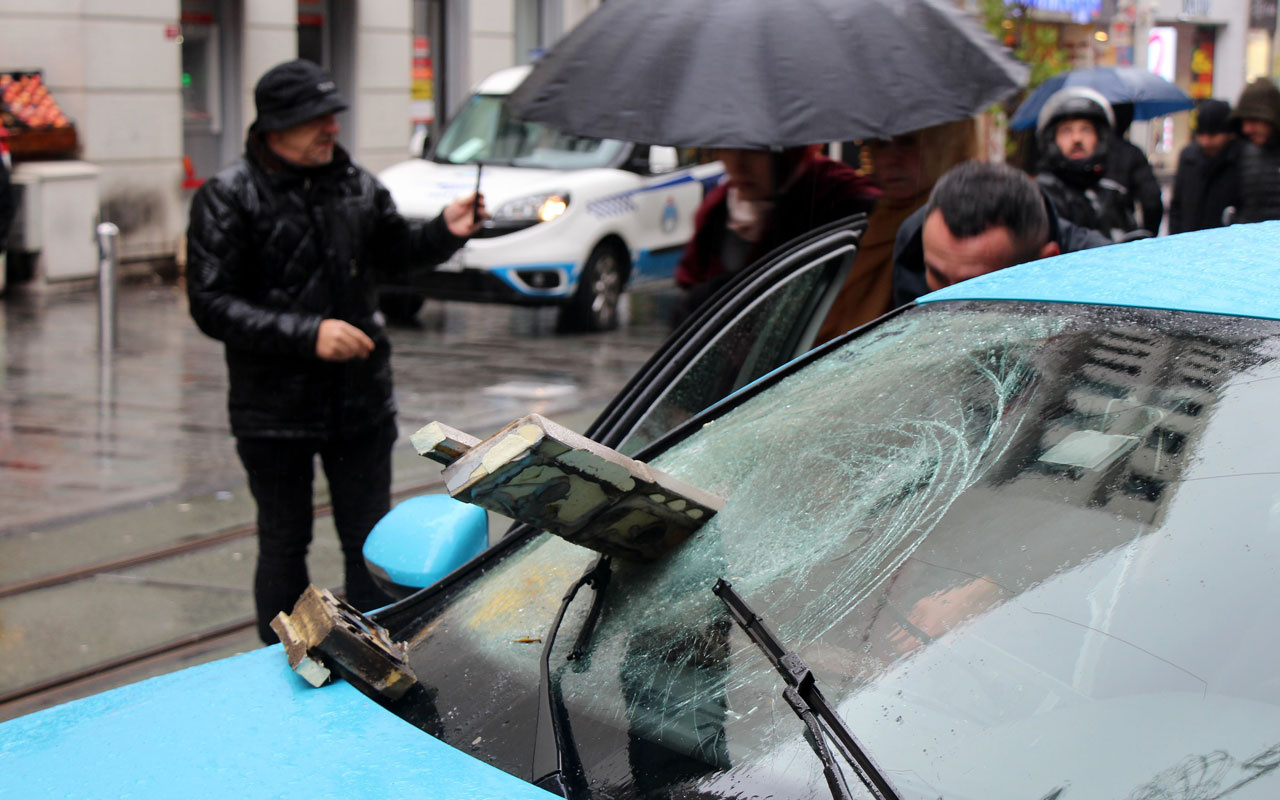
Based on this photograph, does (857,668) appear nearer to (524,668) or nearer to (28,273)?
(524,668)

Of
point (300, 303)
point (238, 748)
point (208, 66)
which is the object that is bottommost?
point (238, 748)

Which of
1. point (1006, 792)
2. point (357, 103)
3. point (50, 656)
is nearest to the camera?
point (1006, 792)

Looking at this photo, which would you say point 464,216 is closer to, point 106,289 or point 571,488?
point 571,488

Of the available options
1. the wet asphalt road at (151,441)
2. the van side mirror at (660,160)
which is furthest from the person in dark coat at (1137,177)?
the van side mirror at (660,160)

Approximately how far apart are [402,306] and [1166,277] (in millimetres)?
10501

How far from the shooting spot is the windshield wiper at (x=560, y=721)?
1.69m

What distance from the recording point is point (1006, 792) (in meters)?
1.49

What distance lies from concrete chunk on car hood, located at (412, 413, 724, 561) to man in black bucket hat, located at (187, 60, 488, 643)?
1.99 metres

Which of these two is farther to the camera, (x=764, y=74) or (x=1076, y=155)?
(x=1076, y=155)

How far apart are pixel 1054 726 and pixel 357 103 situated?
16.7m

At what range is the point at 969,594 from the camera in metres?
1.73

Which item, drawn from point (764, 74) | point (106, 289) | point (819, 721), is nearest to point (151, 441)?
point (106, 289)

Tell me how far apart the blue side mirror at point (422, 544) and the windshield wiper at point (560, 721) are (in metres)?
0.41

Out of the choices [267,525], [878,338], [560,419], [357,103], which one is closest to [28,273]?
[357,103]
